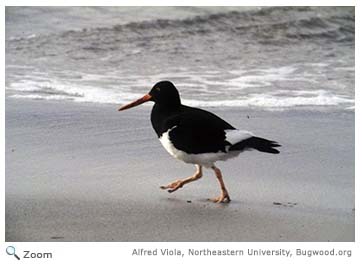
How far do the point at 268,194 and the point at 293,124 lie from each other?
0.86 m

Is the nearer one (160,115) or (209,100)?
(160,115)

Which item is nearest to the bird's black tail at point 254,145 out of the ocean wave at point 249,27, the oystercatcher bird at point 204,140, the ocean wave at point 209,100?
the oystercatcher bird at point 204,140

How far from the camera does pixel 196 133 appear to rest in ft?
10.1

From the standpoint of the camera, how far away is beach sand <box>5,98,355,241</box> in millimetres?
2916

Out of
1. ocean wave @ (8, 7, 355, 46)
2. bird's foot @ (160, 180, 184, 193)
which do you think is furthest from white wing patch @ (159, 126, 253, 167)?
ocean wave @ (8, 7, 355, 46)

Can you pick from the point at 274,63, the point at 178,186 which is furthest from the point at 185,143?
the point at 274,63

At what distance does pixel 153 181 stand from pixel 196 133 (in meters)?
0.37

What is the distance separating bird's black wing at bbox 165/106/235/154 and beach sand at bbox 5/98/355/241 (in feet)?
0.84

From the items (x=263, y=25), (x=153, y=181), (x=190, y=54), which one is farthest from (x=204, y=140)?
(x=263, y=25)
